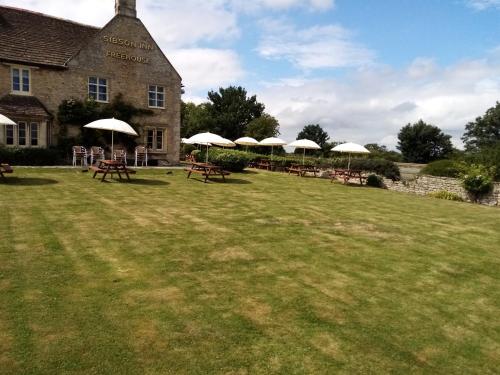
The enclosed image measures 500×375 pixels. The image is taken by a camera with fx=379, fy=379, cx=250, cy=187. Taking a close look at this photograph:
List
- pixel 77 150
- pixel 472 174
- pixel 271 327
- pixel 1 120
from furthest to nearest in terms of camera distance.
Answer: pixel 77 150, pixel 472 174, pixel 1 120, pixel 271 327

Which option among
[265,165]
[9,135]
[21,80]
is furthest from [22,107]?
[265,165]

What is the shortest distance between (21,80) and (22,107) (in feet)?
6.65

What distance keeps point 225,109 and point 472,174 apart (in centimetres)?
5629

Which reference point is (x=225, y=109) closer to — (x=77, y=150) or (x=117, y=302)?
(x=77, y=150)

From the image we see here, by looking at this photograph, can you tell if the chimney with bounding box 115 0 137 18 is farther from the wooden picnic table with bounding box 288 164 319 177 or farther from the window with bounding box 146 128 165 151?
the wooden picnic table with bounding box 288 164 319 177

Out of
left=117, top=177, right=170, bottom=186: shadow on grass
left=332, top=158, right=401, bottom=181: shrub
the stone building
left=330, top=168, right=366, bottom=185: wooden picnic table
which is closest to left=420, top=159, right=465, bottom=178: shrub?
left=332, top=158, right=401, bottom=181: shrub

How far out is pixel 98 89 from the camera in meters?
26.1

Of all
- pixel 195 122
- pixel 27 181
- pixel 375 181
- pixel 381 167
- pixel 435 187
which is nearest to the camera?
pixel 27 181

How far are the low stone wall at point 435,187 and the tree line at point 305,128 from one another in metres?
36.5

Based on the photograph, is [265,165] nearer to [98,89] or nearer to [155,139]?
[155,139]

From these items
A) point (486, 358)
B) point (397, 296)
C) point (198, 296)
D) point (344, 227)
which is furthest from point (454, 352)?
point (344, 227)

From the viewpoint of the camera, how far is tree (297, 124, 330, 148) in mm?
72188

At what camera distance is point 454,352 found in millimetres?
4457

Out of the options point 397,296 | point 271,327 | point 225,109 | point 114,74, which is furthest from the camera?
point 225,109
